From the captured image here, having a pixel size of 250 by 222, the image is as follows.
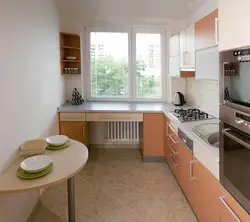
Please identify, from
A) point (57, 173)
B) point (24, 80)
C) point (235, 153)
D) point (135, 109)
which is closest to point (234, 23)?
point (235, 153)

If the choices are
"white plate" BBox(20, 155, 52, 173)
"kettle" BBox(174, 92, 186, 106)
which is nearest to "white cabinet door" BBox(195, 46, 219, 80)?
"kettle" BBox(174, 92, 186, 106)

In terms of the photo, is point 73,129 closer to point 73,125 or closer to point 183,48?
point 73,125

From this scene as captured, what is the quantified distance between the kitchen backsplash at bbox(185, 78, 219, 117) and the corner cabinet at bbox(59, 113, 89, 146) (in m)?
1.71

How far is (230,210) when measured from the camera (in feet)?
4.84

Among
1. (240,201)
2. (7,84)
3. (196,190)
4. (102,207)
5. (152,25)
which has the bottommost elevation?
(102,207)

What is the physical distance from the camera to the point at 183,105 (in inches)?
158

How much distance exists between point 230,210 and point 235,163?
306 millimetres

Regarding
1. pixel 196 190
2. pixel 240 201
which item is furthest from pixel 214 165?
pixel 196 190

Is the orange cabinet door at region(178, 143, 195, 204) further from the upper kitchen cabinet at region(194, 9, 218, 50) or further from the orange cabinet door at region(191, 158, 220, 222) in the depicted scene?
the upper kitchen cabinet at region(194, 9, 218, 50)

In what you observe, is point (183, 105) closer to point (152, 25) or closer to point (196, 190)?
point (152, 25)

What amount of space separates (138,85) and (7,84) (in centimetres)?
271

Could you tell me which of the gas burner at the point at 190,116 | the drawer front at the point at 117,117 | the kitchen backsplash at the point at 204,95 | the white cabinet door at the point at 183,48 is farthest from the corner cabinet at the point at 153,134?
the white cabinet door at the point at 183,48

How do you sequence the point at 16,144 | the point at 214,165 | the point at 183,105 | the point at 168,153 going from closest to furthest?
the point at 214,165
the point at 16,144
the point at 168,153
the point at 183,105

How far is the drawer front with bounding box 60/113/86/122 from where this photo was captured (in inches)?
145
